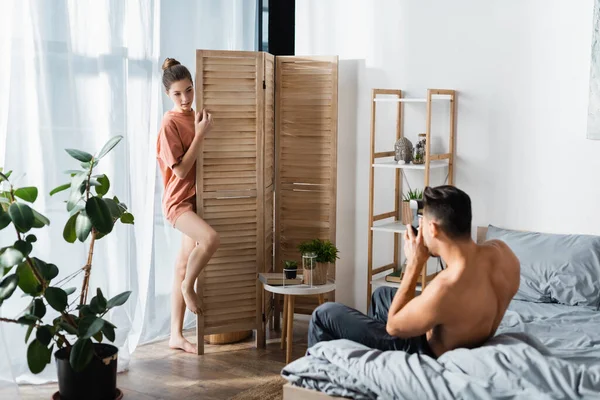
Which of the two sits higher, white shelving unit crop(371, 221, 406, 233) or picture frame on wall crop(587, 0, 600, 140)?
picture frame on wall crop(587, 0, 600, 140)

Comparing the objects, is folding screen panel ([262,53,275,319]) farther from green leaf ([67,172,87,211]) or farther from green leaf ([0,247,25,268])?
green leaf ([0,247,25,268])

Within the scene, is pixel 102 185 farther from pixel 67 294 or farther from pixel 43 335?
pixel 43 335

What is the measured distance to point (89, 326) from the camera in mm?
3234

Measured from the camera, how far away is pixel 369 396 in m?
2.60

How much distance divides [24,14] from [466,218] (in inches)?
95.1

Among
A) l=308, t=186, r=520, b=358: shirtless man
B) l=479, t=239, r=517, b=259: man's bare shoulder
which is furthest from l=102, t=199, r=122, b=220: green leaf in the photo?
l=479, t=239, r=517, b=259: man's bare shoulder

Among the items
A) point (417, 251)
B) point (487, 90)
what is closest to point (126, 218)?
point (417, 251)

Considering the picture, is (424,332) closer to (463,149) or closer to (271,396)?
(271,396)

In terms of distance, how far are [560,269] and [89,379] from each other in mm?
2377

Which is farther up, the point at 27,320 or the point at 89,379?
the point at 27,320

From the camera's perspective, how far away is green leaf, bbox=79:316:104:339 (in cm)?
318

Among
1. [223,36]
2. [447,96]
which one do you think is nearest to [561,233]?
[447,96]

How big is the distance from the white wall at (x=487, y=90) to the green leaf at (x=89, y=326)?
2045 millimetres

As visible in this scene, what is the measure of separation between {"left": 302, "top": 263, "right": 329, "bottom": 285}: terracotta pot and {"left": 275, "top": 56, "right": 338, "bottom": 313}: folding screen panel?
1.49 ft
